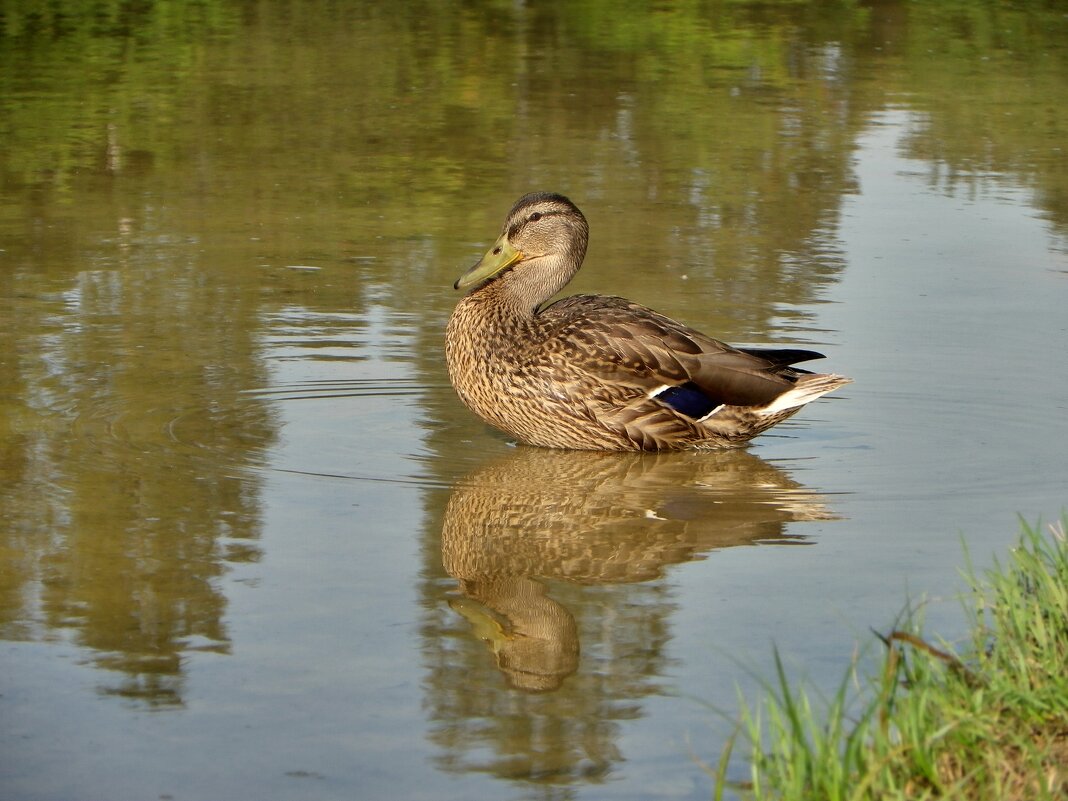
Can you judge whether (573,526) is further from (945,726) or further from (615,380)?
(945,726)

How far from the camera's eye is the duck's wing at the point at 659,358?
7188mm

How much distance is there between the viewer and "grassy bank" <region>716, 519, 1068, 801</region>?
3648 millimetres

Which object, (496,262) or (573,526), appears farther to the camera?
(496,262)

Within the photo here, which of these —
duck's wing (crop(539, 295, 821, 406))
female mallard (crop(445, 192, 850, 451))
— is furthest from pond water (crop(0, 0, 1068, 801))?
duck's wing (crop(539, 295, 821, 406))

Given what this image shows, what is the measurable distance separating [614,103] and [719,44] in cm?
395

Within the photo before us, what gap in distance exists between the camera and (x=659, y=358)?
727 cm

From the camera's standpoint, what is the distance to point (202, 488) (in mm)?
6414

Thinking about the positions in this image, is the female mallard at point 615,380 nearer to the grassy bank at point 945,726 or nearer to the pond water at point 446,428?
the pond water at point 446,428

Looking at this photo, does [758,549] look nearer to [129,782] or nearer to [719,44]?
[129,782]

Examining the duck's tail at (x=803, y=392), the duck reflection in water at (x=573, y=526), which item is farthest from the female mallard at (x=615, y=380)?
the duck reflection in water at (x=573, y=526)

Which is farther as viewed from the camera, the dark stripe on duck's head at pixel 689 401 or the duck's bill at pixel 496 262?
the duck's bill at pixel 496 262

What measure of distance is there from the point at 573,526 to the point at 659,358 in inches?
52.4

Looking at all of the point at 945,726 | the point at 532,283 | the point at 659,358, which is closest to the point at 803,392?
the point at 659,358

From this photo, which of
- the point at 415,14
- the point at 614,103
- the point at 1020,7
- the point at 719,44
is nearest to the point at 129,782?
the point at 614,103
